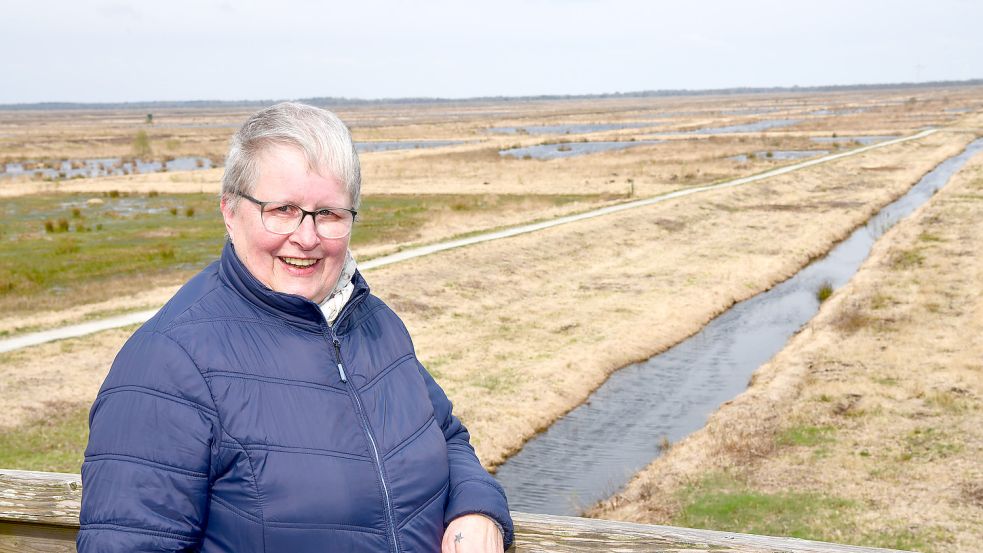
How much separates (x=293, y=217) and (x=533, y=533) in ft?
4.40

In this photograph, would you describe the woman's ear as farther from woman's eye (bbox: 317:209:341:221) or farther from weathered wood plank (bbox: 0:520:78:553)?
weathered wood plank (bbox: 0:520:78:553)

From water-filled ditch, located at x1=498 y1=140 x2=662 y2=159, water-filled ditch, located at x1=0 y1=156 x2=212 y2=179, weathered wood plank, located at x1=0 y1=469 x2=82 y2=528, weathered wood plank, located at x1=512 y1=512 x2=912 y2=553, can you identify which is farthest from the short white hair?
water-filled ditch, located at x1=498 y1=140 x2=662 y2=159

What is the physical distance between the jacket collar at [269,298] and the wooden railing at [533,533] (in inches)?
41.7

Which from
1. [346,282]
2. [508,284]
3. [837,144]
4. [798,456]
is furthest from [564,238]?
[837,144]

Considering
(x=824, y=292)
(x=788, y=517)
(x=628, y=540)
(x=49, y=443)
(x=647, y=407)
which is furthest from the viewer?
(x=824, y=292)

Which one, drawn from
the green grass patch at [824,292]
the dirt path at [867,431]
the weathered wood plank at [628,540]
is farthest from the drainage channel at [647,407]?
the weathered wood plank at [628,540]

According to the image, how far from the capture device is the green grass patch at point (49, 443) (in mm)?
11625

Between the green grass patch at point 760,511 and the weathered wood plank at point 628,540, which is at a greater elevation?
the weathered wood plank at point 628,540

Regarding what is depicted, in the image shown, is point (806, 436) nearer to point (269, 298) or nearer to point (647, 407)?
point (647, 407)

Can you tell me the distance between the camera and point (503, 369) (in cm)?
1711

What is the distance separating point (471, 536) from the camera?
110 inches

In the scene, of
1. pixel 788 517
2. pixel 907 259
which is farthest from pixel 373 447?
pixel 907 259

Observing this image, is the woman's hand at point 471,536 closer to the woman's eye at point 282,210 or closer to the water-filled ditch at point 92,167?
the woman's eye at point 282,210

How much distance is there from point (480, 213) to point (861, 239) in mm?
14970
